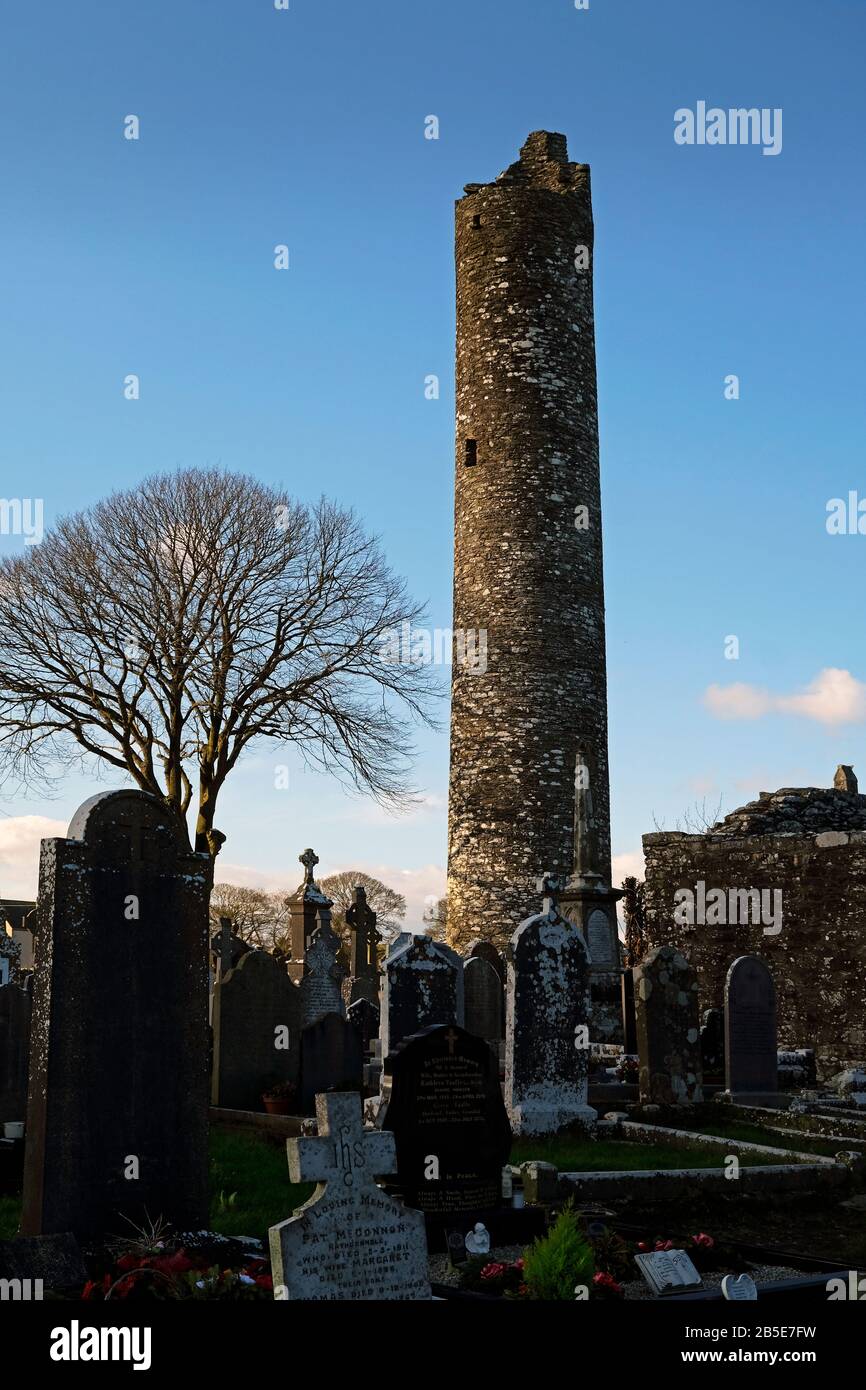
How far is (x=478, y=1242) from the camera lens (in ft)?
21.5

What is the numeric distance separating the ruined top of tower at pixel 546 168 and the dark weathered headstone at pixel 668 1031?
17694mm

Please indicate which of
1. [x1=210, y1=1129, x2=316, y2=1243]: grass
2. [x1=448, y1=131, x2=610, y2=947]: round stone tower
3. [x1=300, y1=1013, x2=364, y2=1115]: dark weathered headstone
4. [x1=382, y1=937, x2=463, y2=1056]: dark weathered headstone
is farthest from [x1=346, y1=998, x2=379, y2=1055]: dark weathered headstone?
[x1=210, y1=1129, x2=316, y2=1243]: grass

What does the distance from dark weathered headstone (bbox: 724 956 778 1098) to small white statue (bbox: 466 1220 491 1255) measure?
7315 mm

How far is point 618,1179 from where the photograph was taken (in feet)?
27.3

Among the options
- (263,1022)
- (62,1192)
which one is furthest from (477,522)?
(62,1192)

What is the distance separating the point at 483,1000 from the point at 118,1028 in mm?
11075

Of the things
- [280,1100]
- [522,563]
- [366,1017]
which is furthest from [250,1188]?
[522,563]

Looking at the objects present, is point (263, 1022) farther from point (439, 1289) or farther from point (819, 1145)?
point (439, 1289)

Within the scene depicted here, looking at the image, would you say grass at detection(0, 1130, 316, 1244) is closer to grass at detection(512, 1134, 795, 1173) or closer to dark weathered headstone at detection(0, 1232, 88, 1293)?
dark weathered headstone at detection(0, 1232, 88, 1293)

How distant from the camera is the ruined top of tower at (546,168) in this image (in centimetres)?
2577

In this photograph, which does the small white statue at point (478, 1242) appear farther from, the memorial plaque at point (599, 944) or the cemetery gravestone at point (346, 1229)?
the memorial plaque at point (599, 944)

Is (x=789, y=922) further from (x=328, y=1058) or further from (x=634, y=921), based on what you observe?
(x=328, y=1058)

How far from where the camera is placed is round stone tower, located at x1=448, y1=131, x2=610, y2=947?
78.5 feet

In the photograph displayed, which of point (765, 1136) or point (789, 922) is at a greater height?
point (789, 922)
